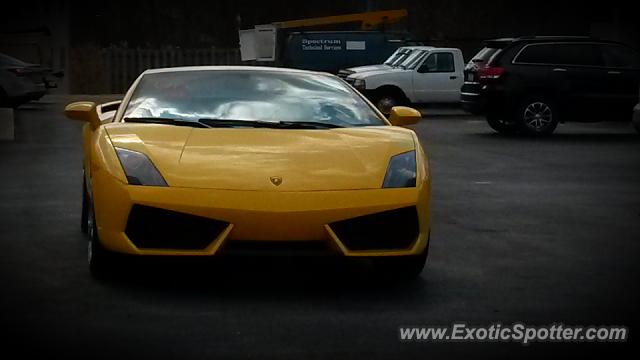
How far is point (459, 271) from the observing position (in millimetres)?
8156

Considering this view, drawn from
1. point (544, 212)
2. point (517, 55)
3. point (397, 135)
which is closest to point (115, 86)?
point (517, 55)

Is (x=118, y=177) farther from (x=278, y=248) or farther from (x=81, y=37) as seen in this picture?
(x=81, y=37)

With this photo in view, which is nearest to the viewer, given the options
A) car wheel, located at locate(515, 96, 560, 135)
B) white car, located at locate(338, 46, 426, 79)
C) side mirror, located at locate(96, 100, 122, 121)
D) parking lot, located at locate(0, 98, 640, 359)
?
parking lot, located at locate(0, 98, 640, 359)

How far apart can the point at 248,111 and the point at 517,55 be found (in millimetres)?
15074

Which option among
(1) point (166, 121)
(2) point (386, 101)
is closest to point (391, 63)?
(2) point (386, 101)

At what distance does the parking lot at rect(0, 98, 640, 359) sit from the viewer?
19.9ft

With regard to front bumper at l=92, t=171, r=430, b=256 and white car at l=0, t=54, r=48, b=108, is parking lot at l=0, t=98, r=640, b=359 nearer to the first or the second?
front bumper at l=92, t=171, r=430, b=256

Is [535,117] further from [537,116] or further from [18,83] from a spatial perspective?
[18,83]

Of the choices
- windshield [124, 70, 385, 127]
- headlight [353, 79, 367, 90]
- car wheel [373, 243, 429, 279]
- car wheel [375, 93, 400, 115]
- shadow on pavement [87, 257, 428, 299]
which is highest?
windshield [124, 70, 385, 127]

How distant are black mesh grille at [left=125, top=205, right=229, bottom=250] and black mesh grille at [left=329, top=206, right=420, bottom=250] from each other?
66 cm

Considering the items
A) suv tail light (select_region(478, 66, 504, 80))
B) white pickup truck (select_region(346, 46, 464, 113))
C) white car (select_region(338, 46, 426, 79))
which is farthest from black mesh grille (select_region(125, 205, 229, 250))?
white car (select_region(338, 46, 426, 79))

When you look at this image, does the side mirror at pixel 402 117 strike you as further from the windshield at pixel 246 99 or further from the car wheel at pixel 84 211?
the car wheel at pixel 84 211

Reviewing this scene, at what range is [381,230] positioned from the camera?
7379 millimetres

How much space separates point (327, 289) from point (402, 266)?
1.66 ft
